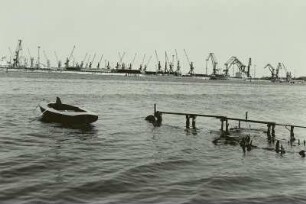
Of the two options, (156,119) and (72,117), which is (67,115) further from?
(156,119)

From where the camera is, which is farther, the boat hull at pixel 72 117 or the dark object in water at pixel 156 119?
the dark object in water at pixel 156 119

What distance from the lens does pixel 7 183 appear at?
22.1m

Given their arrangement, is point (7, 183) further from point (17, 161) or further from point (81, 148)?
point (81, 148)

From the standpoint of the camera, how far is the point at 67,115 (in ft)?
148

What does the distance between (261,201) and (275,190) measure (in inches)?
110

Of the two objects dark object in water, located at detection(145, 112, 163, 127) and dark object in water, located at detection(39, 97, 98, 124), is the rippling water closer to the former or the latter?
dark object in water, located at detection(39, 97, 98, 124)

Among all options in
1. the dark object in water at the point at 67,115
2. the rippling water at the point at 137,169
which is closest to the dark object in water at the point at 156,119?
the rippling water at the point at 137,169

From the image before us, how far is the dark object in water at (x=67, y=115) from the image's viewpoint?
4516 centimetres

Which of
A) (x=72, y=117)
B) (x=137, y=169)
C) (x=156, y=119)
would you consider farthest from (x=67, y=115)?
(x=137, y=169)

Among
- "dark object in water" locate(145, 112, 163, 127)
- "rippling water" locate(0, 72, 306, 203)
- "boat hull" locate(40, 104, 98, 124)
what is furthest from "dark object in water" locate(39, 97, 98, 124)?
"dark object in water" locate(145, 112, 163, 127)

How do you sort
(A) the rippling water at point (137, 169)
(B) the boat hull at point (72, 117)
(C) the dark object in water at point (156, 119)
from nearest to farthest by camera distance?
(A) the rippling water at point (137, 169)
(B) the boat hull at point (72, 117)
(C) the dark object in water at point (156, 119)

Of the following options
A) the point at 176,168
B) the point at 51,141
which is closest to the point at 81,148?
the point at 51,141

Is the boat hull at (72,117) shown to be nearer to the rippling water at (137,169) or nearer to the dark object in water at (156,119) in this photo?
the rippling water at (137,169)

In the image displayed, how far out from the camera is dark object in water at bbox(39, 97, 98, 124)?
45.2 metres
